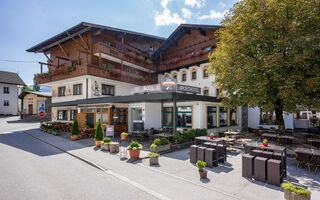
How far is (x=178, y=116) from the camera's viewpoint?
1798 cm

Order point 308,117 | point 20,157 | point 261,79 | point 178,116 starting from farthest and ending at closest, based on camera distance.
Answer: point 308,117, point 178,116, point 261,79, point 20,157

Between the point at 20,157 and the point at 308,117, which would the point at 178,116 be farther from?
the point at 308,117

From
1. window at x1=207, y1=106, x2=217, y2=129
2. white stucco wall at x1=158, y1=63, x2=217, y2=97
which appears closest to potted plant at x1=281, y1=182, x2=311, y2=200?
window at x1=207, y1=106, x2=217, y2=129

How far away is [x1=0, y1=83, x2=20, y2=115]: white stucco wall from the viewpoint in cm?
4277

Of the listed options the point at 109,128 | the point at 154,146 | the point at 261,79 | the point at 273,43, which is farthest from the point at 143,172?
the point at 273,43

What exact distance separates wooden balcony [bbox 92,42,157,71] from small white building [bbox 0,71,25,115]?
38794 mm

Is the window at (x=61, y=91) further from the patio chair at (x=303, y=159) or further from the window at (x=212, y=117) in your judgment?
the patio chair at (x=303, y=159)

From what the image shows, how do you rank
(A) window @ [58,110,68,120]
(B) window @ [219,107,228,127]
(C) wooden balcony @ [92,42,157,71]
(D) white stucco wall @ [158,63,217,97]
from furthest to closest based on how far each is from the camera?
(A) window @ [58,110,68,120] < (D) white stucco wall @ [158,63,217,97] < (C) wooden balcony @ [92,42,157,71] < (B) window @ [219,107,228,127]

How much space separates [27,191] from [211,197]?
635 cm

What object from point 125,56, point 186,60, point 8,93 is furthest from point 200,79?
point 8,93

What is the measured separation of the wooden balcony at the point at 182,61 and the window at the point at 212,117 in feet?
23.1

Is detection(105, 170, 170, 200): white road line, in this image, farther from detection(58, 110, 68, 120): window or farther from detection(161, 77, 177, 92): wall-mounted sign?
detection(58, 110, 68, 120): window

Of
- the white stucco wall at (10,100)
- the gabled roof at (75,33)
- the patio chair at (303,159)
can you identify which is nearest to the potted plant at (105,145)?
the patio chair at (303,159)

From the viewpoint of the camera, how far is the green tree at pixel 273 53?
34.2ft
